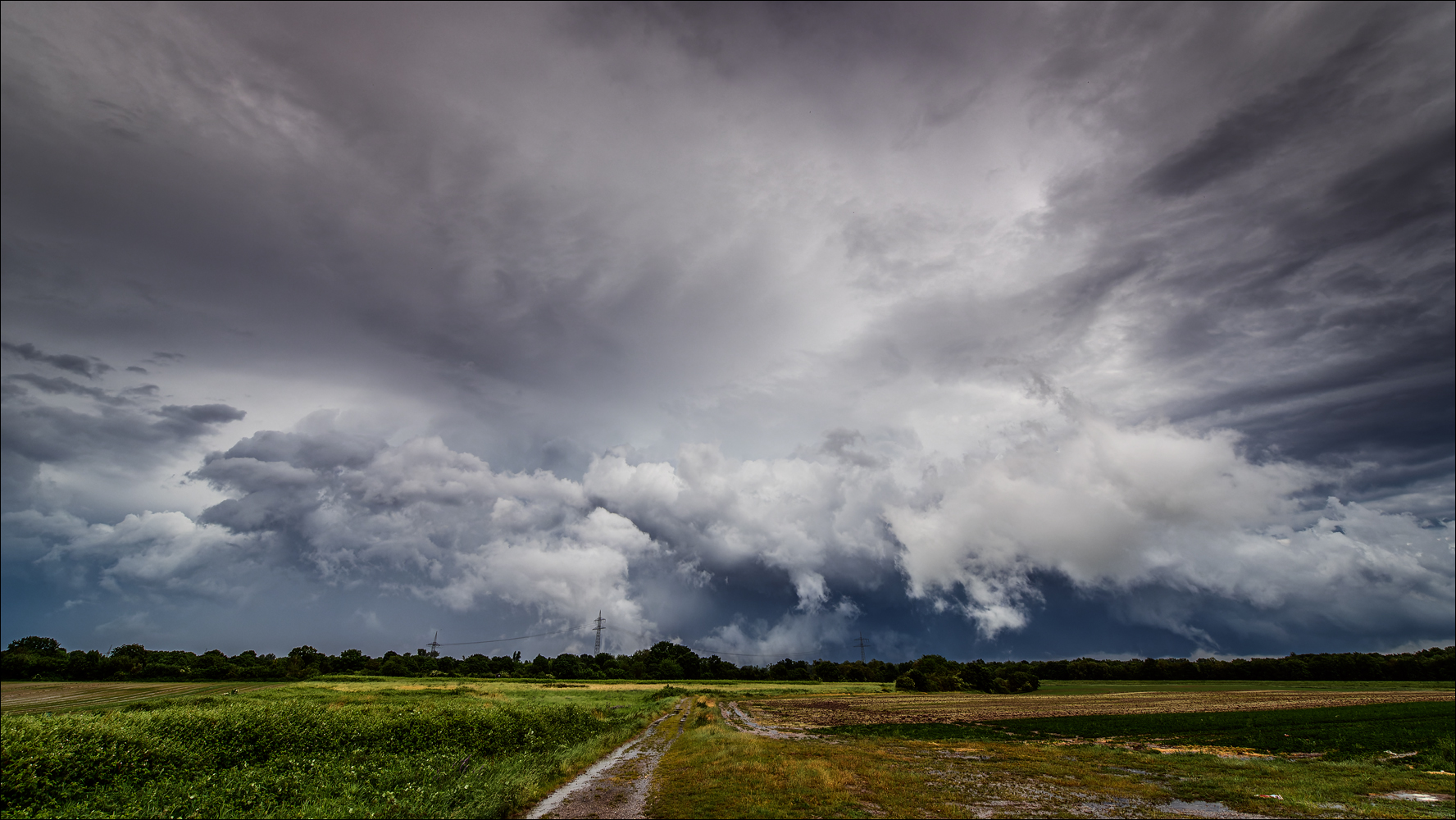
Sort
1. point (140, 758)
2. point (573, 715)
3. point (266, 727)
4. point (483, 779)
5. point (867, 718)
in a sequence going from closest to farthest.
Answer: point (140, 758)
point (483, 779)
point (266, 727)
point (573, 715)
point (867, 718)

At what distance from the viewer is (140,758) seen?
22.1 meters

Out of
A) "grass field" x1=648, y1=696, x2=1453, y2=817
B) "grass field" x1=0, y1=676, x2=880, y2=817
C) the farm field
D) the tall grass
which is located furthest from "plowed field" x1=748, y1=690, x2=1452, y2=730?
the farm field

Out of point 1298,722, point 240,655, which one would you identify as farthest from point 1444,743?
point 240,655

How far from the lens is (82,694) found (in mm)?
75188

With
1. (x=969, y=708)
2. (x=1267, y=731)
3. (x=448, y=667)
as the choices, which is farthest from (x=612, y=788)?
(x=448, y=667)

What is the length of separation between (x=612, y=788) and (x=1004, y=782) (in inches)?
767

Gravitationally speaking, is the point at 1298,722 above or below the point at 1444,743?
below

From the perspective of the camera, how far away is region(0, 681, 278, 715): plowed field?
60.9 m

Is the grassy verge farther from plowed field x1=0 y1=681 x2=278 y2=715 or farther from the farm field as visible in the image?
the farm field

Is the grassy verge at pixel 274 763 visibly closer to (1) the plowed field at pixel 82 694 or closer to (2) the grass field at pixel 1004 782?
(2) the grass field at pixel 1004 782

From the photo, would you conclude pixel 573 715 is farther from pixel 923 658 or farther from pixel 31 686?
pixel 923 658

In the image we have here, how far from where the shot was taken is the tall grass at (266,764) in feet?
59.9

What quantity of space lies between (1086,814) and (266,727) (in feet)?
122

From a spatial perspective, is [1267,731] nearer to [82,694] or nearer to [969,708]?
[969,708]
